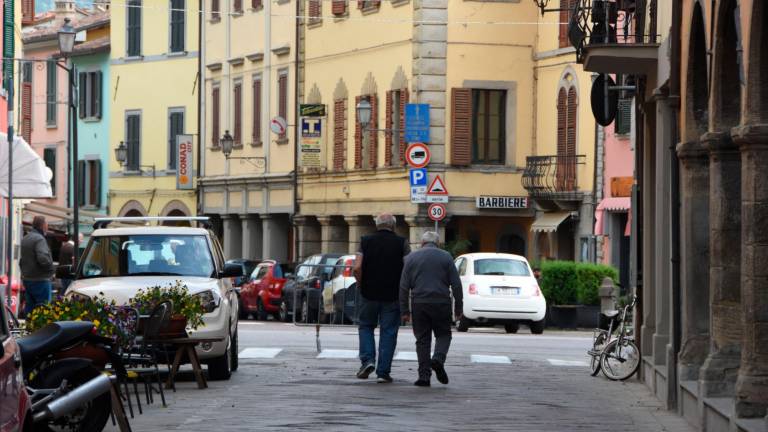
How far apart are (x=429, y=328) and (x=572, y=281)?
19716 mm

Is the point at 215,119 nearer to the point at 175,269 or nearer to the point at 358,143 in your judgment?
the point at 358,143

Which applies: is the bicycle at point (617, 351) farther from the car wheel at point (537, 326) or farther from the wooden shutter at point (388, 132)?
the wooden shutter at point (388, 132)

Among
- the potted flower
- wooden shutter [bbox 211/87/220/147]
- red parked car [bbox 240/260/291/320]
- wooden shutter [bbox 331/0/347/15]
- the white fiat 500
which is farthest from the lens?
wooden shutter [bbox 211/87/220/147]

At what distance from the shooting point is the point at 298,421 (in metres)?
16.3

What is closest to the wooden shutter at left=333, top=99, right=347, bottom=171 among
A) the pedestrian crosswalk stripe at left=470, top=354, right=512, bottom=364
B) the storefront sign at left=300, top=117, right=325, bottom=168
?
the storefront sign at left=300, top=117, right=325, bottom=168

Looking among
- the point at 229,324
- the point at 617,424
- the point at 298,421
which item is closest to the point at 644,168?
the point at 229,324

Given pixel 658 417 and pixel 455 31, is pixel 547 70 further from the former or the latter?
pixel 658 417

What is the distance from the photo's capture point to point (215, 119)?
6438cm

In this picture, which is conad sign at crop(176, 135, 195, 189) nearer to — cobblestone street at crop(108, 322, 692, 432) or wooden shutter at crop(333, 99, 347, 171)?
wooden shutter at crop(333, 99, 347, 171)

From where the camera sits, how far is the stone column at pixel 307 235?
56.8m

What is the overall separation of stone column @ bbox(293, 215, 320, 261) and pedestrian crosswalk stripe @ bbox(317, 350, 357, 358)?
93.2ft

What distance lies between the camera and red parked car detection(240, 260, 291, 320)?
4578 centimetres

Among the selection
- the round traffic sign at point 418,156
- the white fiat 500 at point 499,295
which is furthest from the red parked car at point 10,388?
the round traffic sign at point 418,156

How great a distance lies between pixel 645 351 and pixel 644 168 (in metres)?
2.21
